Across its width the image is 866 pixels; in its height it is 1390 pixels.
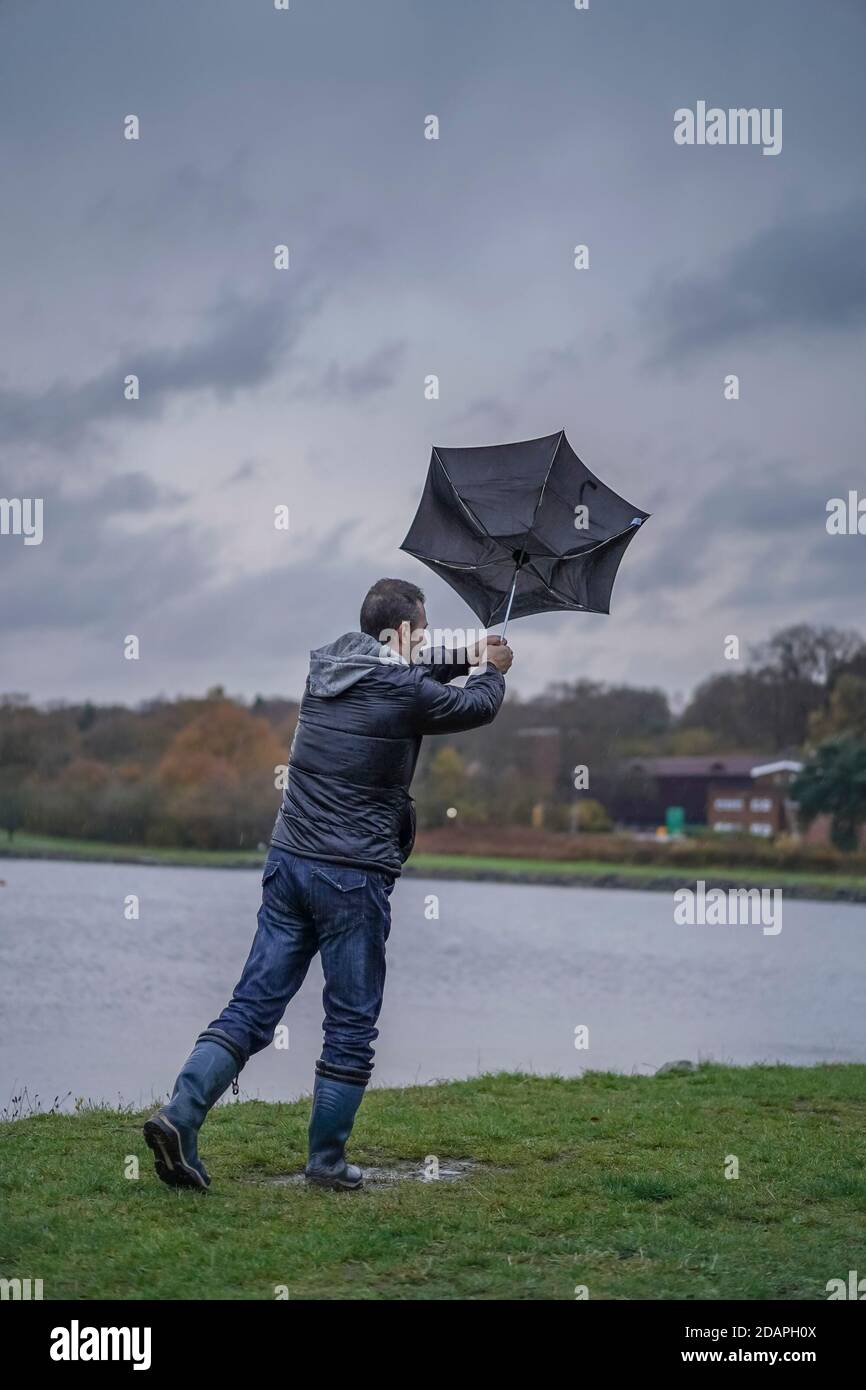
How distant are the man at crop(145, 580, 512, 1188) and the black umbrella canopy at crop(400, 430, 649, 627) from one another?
0.82 meters

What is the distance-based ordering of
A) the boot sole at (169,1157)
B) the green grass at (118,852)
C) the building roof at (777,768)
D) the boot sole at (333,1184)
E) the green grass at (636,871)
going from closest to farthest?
the boot sole at (169,1157) → the boot sole at (333,1184) → the green grass at (636,871) → the green grass at (118,852) → the building roof at (777,768)

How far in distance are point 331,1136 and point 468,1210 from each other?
2.30 feet

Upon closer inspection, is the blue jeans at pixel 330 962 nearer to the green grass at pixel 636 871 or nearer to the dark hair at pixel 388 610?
the dark hair at pixel 388 610

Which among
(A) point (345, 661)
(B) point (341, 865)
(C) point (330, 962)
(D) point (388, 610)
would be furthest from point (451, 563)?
(C) point (330, 962)

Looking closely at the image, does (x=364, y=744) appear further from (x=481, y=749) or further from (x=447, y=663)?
(x=481, y=749)

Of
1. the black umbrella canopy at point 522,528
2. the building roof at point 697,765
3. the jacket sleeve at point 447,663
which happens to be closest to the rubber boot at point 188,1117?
the jacket sleeve at point 447,663

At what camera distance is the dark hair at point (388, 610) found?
5.95 m

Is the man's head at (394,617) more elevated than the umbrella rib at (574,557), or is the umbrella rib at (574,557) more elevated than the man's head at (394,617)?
the umbrella rib at (574,557)

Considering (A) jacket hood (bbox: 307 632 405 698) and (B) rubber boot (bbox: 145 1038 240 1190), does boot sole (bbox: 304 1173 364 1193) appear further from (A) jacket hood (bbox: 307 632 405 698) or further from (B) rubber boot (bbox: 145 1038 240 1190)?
(A) jacket hood (bbox: 307 632 405 698)

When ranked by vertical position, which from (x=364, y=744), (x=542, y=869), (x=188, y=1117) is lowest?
(x=188, y=1117)

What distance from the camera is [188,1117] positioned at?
5359 mm

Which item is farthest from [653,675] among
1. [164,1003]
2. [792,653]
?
[164,1003]
